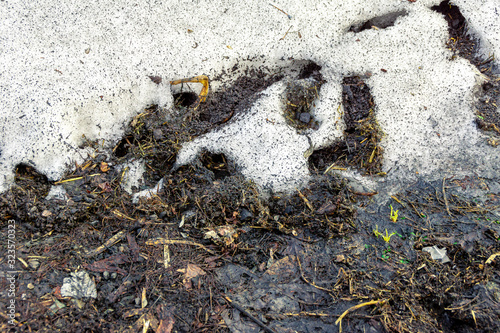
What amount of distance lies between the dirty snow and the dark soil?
0.15 meters

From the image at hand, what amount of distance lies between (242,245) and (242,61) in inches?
71.4

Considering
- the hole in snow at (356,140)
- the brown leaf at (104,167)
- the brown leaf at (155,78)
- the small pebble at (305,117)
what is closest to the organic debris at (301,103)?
the small pebble at (305,117)

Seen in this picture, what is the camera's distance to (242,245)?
2430mm

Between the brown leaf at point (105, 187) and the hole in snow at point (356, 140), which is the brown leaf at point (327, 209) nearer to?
the hole in snow at point (356, 140)

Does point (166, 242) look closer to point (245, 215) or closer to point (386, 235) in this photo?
point (245, 215)

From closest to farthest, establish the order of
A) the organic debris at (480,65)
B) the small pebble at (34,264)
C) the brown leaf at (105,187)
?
1. the small pebble at (34,264)
2. the brown leaf at (105,187)
3. the organic debris at (480,65)

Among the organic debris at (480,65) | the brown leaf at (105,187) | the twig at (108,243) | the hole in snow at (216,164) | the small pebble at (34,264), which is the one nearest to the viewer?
the small pebble at (34,264)

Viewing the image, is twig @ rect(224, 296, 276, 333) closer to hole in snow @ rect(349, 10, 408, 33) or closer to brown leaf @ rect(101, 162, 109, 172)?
brown leaf @ rect(101, 162, 109, 172)

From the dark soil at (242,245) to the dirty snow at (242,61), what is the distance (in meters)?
0.15

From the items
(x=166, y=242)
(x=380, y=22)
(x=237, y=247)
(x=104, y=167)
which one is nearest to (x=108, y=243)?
(x=166, y=242)

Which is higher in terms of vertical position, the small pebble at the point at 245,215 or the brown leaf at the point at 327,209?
the small pebble at the point at 245,215

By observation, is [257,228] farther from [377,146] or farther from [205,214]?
[377,146]

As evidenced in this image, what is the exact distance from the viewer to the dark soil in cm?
208

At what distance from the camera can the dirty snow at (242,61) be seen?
8.80 feet
